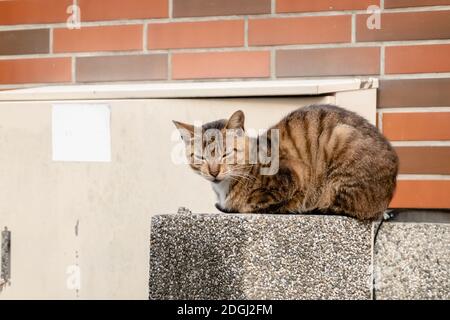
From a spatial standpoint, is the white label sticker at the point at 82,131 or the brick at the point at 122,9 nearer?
the white label sticker at the point at 82,131

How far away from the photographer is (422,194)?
249 centimetres

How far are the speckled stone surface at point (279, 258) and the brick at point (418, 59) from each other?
785 mm

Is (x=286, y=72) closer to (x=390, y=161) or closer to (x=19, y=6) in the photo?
(x=390, y=161)

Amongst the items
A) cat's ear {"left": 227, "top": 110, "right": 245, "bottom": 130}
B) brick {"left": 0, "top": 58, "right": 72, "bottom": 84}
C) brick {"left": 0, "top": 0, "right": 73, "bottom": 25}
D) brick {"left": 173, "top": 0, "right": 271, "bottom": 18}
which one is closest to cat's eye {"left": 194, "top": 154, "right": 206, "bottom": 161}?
cat's ear {"left": 227, "top": 110, "right": 245, "bottom": 130}

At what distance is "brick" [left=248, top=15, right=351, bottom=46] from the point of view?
8.44ft

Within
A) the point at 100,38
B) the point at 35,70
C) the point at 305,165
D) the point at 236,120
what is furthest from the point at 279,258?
the point at 35,70

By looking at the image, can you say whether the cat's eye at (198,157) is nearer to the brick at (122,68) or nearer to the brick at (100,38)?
the brick at (122,68)

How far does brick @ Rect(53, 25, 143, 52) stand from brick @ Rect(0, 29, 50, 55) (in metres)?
0.05

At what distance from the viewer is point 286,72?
263 centimetres

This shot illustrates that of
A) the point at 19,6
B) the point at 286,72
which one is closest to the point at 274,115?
the point at 286,72

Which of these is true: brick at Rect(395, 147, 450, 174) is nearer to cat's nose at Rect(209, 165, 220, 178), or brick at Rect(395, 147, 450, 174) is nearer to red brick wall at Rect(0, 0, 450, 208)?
red brick wall at Rect(0, 0, 450, 208)

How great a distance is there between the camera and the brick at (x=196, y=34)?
8.71 feet

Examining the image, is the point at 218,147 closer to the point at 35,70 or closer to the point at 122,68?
the point at 122,68

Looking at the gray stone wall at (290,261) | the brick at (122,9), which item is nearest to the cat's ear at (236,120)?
the gray stone wall at (290,261)
